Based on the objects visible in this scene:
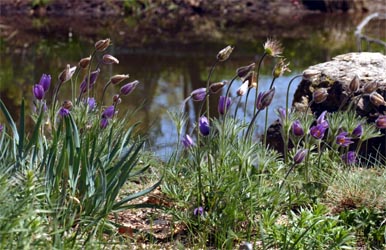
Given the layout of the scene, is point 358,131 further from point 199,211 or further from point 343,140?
point 199,211

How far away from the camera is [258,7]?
21594 millimetres

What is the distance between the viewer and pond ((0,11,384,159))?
979cm

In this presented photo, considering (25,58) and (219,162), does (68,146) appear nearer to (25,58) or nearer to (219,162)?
(219,162)

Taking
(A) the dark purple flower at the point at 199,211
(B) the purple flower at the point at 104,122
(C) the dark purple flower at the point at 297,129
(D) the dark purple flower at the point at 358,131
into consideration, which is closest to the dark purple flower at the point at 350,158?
(D) the dark purple flower at the point at 358,131

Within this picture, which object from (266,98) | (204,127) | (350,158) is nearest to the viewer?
(266,98)

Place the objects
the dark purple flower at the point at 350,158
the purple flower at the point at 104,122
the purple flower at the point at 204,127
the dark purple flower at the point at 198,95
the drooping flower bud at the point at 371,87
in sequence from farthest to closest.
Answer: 1. the dark purple flower at the point at 350,158
2. the purple flower at the point at 104,122
3. the drooping flower bud at the point at 371,87
4. the dark purple flower at the point at 198,95
5. the purple flower at the point at 204,127

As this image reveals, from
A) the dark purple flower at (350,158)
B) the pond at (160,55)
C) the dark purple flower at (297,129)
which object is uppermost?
the dark purple flower at (297,129)

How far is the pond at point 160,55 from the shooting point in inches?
385

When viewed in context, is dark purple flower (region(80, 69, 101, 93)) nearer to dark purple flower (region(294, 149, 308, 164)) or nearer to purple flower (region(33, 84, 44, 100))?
purple flower (region(33, 84, 44, 100))

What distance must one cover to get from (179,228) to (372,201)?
960 millimetres

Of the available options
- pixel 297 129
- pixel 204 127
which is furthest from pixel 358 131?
pixel 204 127

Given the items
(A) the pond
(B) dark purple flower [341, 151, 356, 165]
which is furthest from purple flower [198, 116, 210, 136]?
(A) the pond

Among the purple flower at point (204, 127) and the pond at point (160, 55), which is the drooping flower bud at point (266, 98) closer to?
the purple flower at point (204, 127)

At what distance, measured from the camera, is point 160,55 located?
1334 centimetres
